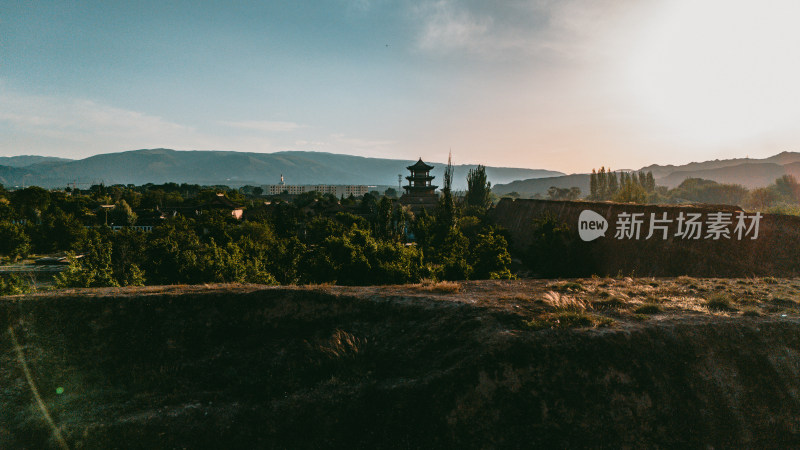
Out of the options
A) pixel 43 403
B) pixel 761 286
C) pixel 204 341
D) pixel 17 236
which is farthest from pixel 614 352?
pixel 17 236

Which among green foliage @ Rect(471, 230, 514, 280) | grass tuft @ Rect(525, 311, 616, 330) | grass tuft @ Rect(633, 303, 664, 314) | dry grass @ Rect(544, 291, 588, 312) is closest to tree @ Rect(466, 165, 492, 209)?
green foliage @ Rect(471, 230, 514, 280)

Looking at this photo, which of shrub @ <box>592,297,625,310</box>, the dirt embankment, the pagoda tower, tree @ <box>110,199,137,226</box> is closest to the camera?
shrub @ <box>592,297,625,310</box>

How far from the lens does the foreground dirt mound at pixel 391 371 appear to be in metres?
5.88

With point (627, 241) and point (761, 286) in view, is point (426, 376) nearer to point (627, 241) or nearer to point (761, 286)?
point (761, 286)

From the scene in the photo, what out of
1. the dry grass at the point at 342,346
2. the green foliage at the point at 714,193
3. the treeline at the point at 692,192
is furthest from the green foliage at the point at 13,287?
the green foliage at the point at 714,193

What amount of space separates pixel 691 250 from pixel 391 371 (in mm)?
23127

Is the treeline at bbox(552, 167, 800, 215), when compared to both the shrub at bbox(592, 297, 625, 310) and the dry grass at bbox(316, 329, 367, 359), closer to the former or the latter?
the shrub at bbox(592, 297, 625, 310)

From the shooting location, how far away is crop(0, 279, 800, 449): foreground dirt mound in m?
5.88

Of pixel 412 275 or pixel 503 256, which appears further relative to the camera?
pixel 503 256

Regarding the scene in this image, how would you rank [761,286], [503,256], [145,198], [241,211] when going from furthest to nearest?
[145,198] → [241,211] → [503,256] → [761,286]

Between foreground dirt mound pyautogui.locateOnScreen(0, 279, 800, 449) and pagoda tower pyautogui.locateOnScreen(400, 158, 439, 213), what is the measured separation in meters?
66.7

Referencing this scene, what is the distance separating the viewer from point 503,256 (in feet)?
67.9

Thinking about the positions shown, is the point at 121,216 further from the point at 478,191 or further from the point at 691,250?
the point at 691,250

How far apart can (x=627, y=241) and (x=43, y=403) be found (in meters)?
28.8
